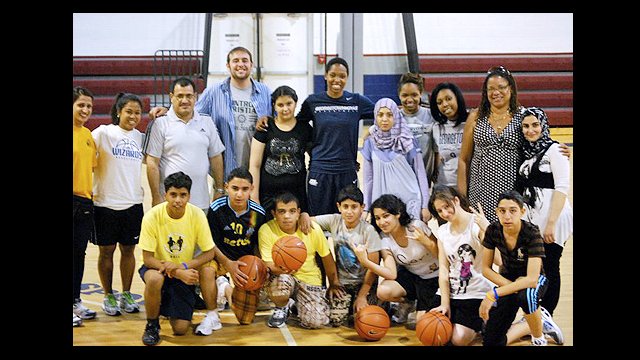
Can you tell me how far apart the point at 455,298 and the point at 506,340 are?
1.13ft

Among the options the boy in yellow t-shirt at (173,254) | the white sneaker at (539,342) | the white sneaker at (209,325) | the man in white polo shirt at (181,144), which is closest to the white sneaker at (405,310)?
the white sneaker at (539,342)

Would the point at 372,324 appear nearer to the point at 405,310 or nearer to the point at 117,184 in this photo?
the point at 405,310

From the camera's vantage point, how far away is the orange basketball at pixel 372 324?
12.9ft

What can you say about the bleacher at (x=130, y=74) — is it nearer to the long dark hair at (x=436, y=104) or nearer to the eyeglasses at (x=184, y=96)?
the eyeglasses at (x=184, y=96)

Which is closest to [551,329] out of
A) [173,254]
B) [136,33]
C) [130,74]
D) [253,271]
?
[253,271]

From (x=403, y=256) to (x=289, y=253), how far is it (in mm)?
677

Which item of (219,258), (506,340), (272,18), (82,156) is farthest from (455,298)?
(272,18)

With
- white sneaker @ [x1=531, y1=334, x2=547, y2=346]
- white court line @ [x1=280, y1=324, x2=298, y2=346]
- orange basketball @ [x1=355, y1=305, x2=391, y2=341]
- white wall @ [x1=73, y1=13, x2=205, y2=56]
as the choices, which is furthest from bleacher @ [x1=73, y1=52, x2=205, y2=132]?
white sneaker @ [x1=531, y1=334, x2=547, y2=346]

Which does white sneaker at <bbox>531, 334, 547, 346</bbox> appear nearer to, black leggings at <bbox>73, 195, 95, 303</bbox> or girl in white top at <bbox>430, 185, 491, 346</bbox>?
girl in white top at <bbox>430, 185, 491, 346</bbox>

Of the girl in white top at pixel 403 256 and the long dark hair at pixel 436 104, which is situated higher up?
the long dark hair at pixel 436 104

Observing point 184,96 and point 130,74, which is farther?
point 130,74

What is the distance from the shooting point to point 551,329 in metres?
3.87

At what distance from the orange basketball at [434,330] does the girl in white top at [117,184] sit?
184 cm
